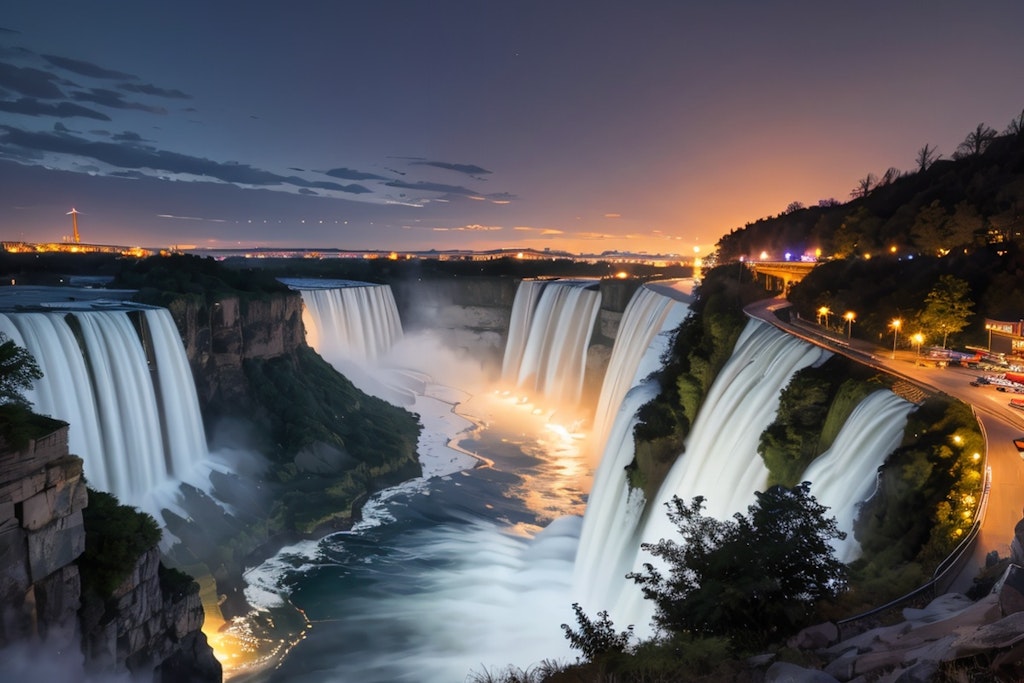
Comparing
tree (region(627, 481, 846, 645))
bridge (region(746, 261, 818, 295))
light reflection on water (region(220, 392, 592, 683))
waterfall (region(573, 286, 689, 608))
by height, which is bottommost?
light reflection on water (region(220, 392, 592, 683))

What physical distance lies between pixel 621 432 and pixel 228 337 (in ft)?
78.2

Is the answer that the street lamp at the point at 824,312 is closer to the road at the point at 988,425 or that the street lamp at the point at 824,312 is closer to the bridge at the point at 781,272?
the road at the point at 988,425

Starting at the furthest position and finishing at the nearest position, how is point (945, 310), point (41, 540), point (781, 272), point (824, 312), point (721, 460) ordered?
point (781, 272) → point (824, 312) → point (945, 310) → point (721, 460) → point (41, 540)

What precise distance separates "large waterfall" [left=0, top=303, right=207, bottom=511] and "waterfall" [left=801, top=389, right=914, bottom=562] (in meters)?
25.7

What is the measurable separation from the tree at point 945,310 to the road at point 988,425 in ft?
4.78

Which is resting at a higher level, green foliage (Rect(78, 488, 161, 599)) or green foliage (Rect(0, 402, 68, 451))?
green foliage (Rect(0, 402, 68, 451))

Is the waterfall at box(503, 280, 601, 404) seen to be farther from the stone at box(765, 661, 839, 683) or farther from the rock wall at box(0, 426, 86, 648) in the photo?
Result: the stone at box(765, 661, 839, 683)

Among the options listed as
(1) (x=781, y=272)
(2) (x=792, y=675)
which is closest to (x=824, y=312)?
(1) (x=781, y=272)

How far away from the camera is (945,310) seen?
26.7 meters

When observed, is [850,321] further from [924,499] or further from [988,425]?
[924,499]

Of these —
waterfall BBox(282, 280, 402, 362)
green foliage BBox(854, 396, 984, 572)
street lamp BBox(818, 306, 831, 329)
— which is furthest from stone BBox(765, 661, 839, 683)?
waterfall BBox(282, 280, 402, 362)

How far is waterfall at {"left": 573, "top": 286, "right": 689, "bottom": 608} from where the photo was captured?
25047mm

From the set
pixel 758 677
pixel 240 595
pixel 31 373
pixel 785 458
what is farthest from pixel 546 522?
pixel 758 677

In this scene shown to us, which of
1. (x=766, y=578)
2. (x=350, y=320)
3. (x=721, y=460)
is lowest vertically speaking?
(x=350, y=320)
